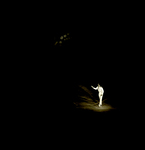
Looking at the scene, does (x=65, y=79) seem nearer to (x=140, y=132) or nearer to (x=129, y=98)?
(x=129, y=98)

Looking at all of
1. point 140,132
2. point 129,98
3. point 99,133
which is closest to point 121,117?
point 140,132

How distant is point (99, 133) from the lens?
15.8 ft

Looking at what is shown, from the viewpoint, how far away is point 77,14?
9.63 m

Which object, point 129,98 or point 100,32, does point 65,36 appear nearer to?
point 100,32

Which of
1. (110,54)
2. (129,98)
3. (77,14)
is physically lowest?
(129,98)

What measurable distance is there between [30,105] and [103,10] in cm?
791

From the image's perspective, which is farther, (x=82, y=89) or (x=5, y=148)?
(x=82, y=89)

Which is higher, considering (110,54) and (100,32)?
(100,32)

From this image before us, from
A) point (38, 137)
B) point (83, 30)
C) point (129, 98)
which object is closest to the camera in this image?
point (38, 137)

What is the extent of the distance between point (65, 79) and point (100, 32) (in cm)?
467

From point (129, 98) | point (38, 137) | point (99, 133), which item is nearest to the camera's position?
point (38, 137)

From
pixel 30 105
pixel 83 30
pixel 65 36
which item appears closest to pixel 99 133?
pixel 30 105

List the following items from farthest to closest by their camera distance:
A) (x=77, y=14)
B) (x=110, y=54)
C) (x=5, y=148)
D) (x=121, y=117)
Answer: (x=110, y=54)
(x=77, y=14)
(x=121, y=117)
(x=5, y=148)

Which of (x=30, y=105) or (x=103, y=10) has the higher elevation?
(x=103, y=10)
